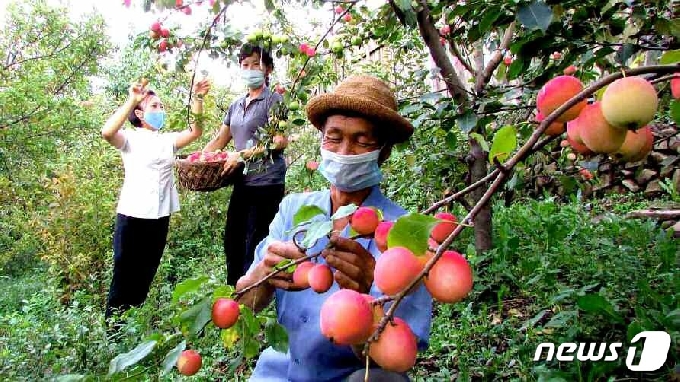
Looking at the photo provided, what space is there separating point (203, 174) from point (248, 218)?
1.31 ft

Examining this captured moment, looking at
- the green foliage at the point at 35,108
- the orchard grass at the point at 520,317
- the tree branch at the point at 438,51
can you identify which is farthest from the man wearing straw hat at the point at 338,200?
the green foliage at the point at 35,108

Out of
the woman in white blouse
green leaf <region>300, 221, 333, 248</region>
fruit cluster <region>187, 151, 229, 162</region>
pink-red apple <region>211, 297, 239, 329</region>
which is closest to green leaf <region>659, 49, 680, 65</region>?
green leaf <region>300, 221, 333, 248</region>

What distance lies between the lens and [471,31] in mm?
1726

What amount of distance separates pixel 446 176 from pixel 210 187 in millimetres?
1482

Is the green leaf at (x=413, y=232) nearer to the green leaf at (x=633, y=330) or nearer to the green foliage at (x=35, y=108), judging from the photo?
the green leaf at (x=633, y=330)

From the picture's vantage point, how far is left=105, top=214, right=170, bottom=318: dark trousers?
10.6 ft

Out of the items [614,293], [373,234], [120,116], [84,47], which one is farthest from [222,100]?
[373,234]

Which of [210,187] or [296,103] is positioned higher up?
[296,103]

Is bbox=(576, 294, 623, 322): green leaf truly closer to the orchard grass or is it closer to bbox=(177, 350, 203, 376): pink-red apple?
the orchard grass

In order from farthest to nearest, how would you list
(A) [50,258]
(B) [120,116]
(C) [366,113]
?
(A) [50,258], (B) [120,116], (C) [366,113]

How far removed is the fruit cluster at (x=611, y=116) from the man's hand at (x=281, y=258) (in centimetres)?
44

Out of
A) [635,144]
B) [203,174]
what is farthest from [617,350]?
[203,174]

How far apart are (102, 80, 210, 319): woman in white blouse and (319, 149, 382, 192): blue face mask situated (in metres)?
1.96

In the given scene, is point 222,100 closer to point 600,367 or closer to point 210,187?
point 210,187
